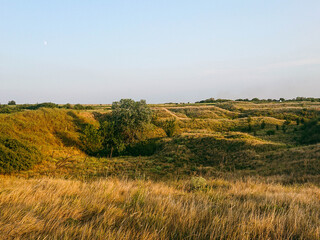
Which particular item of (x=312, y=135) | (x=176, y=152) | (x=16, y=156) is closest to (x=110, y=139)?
(x=176, y=152)

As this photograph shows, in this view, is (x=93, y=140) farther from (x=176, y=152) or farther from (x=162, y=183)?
(x=162, y=183)

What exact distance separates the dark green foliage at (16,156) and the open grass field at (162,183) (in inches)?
3.7

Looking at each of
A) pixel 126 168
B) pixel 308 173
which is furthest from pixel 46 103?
pixel 308 173

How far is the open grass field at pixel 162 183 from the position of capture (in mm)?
2176

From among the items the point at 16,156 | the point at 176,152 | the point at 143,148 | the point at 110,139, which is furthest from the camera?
the point at 110,139

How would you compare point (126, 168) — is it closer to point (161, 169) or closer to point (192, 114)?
point (161, 169)

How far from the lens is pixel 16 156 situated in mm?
19828

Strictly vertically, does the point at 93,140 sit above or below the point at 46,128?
below

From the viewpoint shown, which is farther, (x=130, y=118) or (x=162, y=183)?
(x=130, y=118)

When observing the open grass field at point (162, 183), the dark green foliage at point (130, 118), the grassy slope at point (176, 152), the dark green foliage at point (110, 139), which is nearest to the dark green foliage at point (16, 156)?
the open grass field at point (162, 183)

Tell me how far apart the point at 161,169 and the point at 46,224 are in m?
20.5

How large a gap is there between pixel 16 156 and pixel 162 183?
68.4 ft

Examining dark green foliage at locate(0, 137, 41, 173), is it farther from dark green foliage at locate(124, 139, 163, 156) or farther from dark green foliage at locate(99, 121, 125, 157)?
dark green foliage at locate(124, 139, 163, 156)

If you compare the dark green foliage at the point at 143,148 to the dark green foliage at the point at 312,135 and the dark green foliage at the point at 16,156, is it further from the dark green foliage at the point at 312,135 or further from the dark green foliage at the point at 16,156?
the dark green foliage at the point at 312,135
